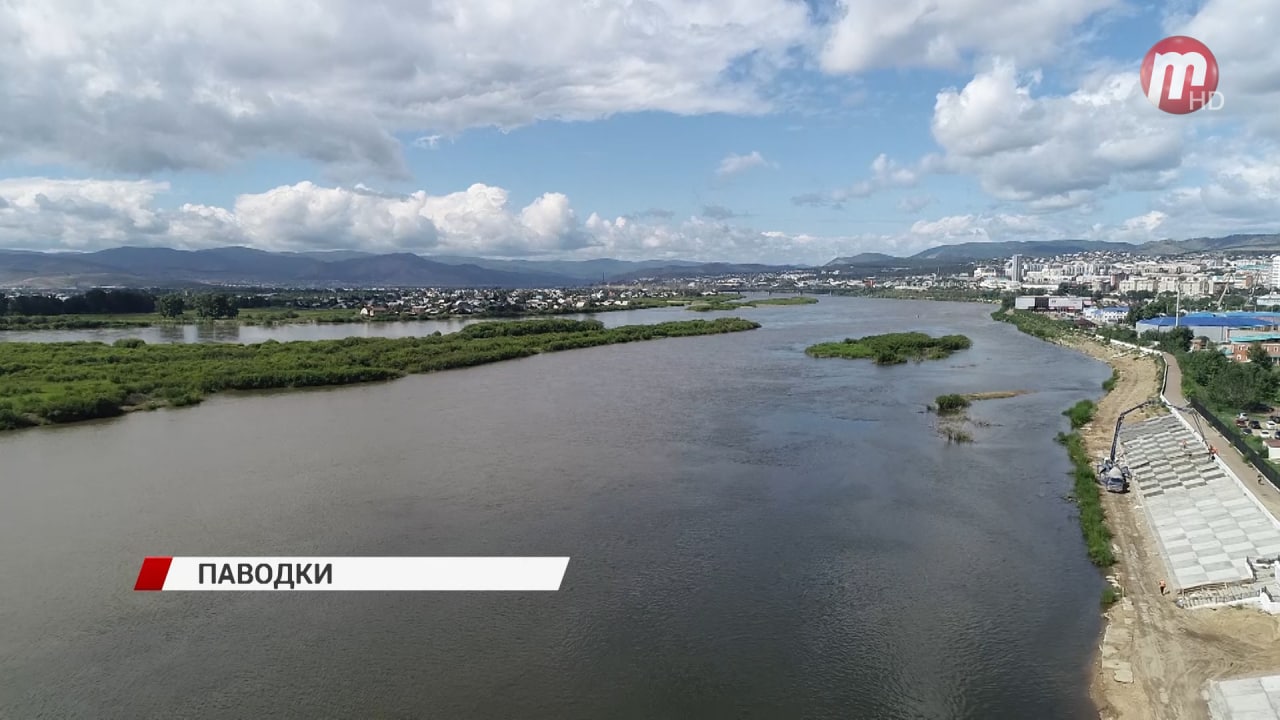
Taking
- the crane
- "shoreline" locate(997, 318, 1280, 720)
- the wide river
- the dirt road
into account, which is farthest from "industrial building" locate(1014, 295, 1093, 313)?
Result: the dirt road

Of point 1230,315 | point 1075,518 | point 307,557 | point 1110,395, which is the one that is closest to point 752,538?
point 1075,518

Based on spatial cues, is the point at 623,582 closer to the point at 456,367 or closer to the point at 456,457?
the point at 456,457

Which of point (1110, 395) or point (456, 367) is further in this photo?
point (456, 367)

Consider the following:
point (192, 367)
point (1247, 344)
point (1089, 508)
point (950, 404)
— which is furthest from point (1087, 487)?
point (192, 367)

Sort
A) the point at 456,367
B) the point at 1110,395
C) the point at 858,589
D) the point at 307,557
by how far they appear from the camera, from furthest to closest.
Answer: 1. the point at 456,367
2. the point at 1110,395
3. the point at 307,557
4. the point at 858,589

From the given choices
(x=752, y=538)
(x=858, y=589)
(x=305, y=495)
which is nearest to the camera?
(x=858, y=589)
